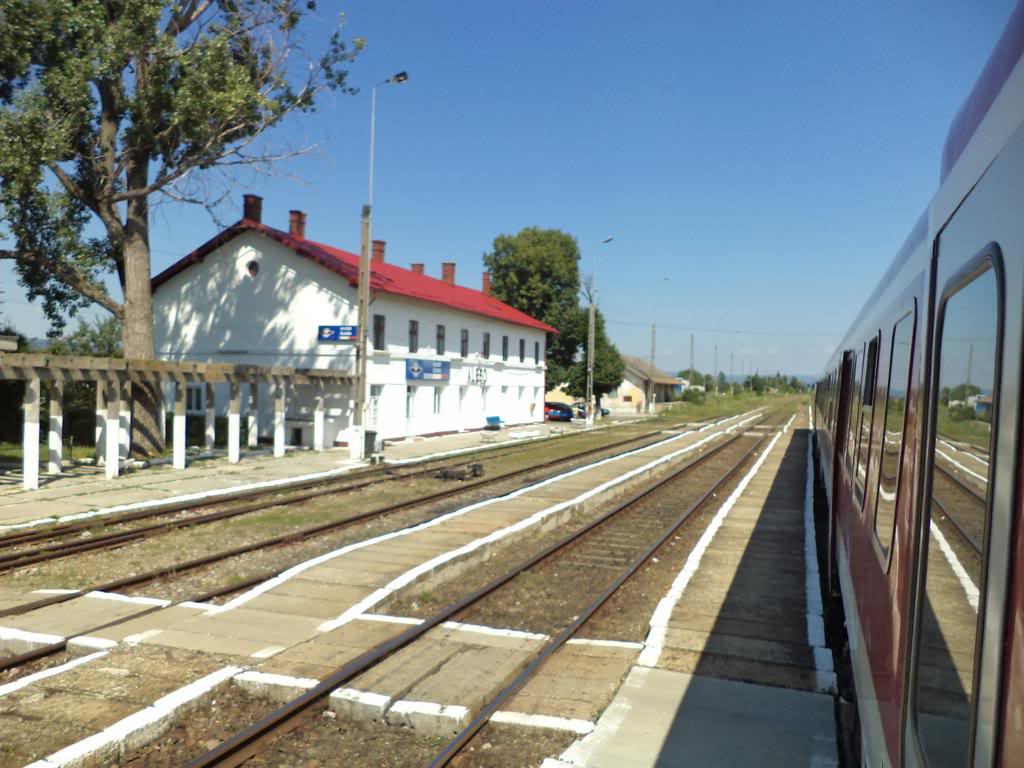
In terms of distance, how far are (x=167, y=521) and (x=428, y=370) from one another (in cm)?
2083

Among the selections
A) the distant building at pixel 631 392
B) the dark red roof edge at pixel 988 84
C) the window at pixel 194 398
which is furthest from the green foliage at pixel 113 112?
the distant building at pixel 631 392

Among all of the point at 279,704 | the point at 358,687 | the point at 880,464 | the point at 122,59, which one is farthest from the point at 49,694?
the point at 122,59

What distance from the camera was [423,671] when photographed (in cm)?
612

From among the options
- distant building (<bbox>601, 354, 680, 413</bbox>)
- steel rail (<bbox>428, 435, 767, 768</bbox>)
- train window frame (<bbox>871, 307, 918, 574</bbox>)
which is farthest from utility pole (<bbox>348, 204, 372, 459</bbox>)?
distant building (<bbox>601, 354, 680, 413</bbox>)

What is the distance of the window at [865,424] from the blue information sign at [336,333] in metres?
23.9

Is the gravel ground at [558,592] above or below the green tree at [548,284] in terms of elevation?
below

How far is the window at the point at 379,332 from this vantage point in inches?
1188

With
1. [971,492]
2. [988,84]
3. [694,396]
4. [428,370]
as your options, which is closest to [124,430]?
[428,370]

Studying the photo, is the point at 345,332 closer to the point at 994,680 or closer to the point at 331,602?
the point at 331,602

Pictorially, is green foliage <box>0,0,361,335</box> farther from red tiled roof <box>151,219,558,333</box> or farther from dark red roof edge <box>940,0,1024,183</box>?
dark red roof edge <box>940,0,1024,183</box>

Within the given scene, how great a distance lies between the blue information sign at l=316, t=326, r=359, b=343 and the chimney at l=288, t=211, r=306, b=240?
24.5 ft

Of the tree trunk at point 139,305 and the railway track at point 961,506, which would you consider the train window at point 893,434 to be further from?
the tree trunk at point 139,305

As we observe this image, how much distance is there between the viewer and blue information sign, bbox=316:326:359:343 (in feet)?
92.5

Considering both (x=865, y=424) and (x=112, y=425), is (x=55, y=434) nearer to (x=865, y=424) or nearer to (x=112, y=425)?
(x=112, y=425)
